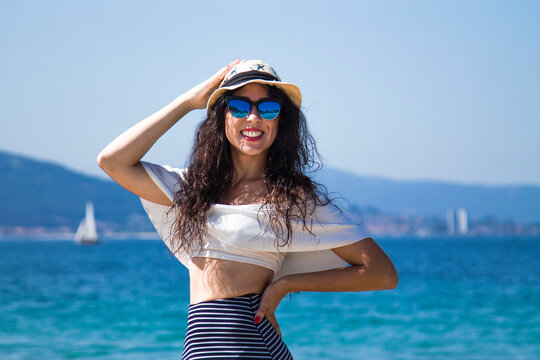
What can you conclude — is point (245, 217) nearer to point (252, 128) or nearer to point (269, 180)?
point (269, 180)

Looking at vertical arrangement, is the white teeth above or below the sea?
above

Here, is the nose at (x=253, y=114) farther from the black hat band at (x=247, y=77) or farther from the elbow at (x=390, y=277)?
the elbow at (x=390, y=277)

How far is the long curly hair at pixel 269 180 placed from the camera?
255 cm

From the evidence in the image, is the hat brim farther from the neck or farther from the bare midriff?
the bare midriff

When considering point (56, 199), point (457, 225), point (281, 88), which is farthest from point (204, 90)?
point (457, 225)

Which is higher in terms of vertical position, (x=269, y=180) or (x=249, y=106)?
(x=249, y=106)

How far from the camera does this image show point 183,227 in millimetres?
2611

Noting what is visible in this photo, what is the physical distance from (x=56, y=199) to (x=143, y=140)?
435 ft

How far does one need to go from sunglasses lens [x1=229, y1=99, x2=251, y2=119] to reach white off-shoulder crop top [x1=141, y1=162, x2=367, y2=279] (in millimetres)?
328

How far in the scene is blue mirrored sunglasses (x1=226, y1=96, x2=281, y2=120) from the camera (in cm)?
259

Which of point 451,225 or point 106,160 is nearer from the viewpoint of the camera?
point 106,160

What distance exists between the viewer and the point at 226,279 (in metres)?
2.54

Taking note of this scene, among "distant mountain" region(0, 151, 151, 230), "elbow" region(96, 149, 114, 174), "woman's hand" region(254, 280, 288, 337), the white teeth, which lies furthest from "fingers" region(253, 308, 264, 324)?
"distant mountain" region(0, 151, 151, 230)

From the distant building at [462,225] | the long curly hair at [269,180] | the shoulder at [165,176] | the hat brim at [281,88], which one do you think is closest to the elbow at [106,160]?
the shoulder at [165,176]
